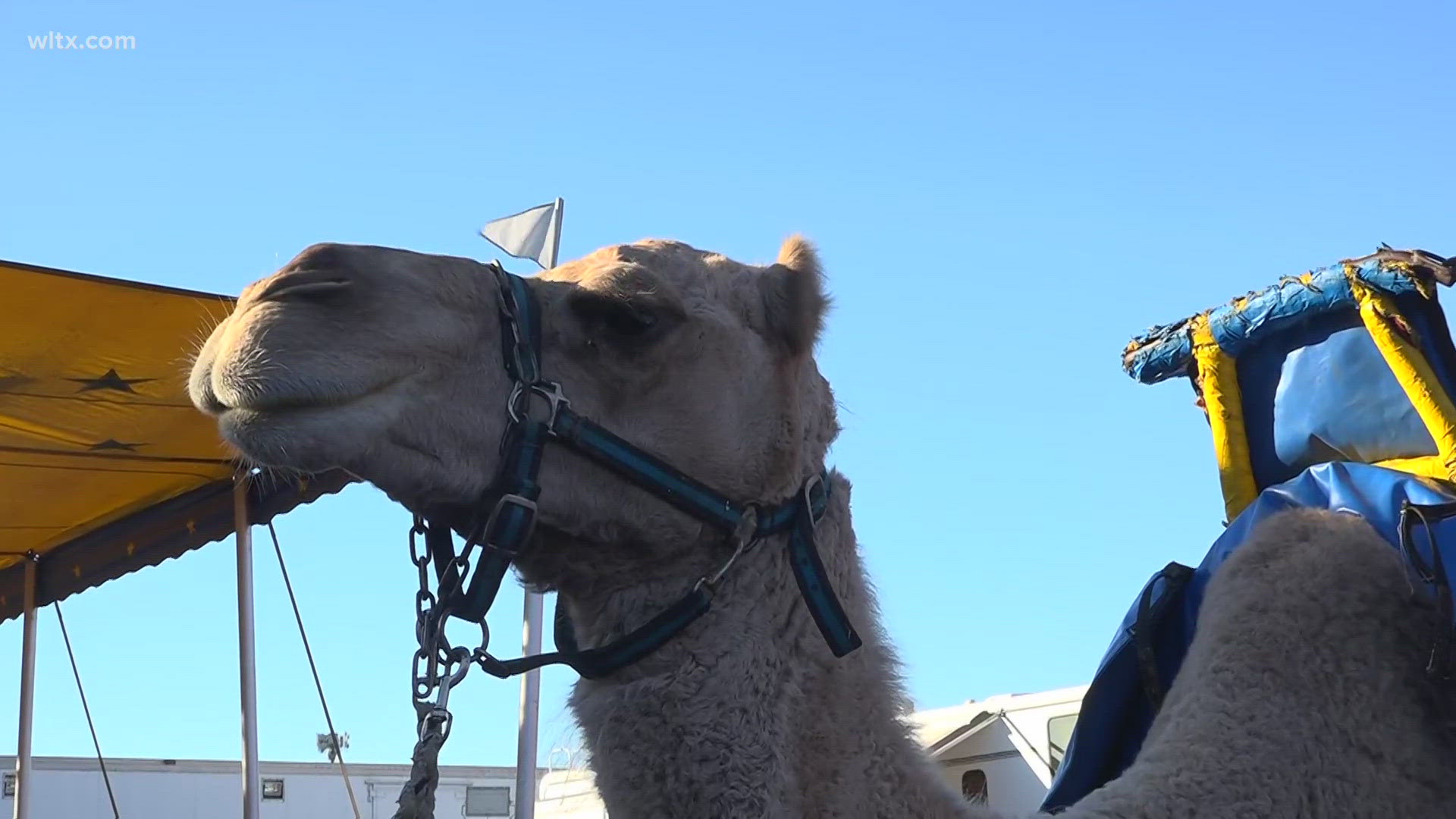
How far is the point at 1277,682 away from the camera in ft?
9.11

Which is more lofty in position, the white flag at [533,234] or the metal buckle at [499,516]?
the white flag at [533,234]

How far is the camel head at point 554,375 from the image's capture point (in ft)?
7.06

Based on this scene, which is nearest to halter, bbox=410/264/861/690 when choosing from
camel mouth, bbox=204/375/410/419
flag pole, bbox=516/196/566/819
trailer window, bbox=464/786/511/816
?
camel mouth, bbox=204/375/410/419

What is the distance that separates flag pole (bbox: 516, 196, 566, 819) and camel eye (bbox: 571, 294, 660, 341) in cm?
383

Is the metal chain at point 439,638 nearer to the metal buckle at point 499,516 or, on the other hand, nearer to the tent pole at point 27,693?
the metal buckle at point 499,516

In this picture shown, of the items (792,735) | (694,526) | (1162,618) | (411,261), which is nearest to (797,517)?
(694,526)

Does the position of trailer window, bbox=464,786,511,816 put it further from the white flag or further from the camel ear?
the camel ear

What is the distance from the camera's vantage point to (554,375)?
2.50 m

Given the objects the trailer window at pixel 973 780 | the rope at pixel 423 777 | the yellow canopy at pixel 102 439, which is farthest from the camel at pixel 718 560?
the trailer window at pixel 973 780

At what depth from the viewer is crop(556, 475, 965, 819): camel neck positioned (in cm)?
235

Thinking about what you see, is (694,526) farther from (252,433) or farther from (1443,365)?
(1443,365)

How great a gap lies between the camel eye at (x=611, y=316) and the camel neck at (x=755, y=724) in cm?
44

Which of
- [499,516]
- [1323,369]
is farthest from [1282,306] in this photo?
[499,516]

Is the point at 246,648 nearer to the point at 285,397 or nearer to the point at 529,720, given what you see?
the point at 529,720
